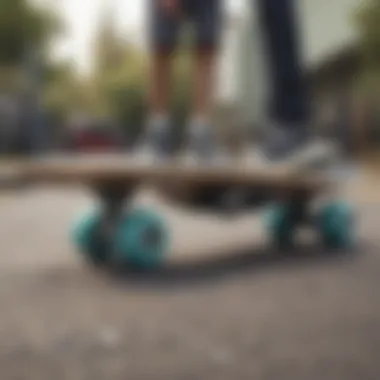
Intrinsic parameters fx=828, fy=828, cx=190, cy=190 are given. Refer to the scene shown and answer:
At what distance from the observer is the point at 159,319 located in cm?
123

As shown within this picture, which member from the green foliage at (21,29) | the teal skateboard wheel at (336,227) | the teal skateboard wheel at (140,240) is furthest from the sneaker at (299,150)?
the green foliage at (21,29)

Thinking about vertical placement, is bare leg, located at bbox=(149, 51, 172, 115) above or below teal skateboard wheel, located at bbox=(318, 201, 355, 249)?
above

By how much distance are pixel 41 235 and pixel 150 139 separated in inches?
27.0

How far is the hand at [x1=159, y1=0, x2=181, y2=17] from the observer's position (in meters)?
1.90

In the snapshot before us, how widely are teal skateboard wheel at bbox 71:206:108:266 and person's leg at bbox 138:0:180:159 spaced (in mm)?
203

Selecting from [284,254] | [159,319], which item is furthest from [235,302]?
[284,254]

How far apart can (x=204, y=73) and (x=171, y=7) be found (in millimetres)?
176

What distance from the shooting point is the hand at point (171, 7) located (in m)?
1.90

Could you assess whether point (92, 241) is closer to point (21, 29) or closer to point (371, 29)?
point (371, 29)

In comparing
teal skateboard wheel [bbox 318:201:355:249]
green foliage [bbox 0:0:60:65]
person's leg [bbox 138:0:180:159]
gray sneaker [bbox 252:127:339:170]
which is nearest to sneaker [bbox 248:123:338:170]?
gray sneaker [bbox 252:127:339:170]

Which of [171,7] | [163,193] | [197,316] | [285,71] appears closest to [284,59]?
[285,71]

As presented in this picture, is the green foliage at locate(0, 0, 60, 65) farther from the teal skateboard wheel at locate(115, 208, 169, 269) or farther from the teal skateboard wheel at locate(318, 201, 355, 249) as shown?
the teal skateboard wheel at locate(115, 208, 169, 269)

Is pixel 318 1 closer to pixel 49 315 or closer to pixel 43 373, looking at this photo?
pixel 49 315

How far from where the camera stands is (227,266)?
1.76 m
